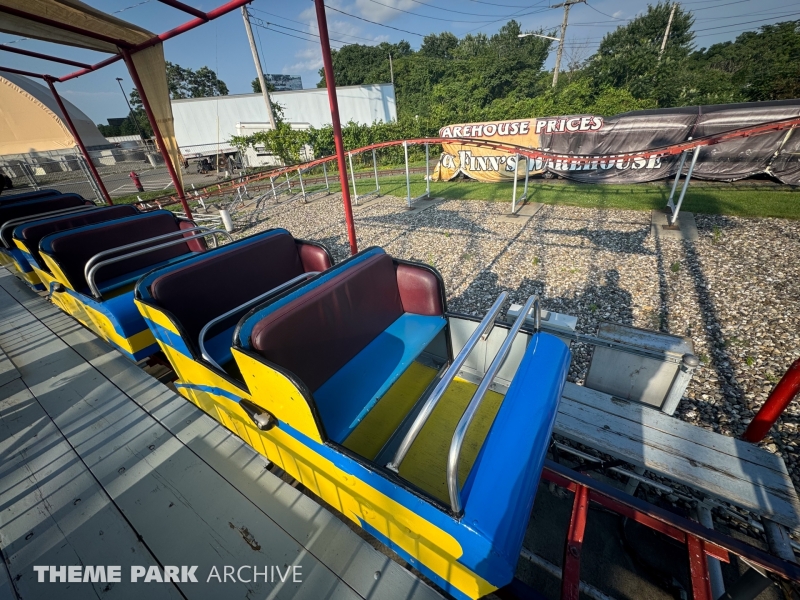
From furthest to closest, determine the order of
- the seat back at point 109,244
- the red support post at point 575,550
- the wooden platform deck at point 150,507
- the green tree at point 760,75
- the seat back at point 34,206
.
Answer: the green tree at point 760,75
the seat back at point 34,206
the seat back at point 109,244
the wooden platform deck at point 150,507
the red support post at point 575,550

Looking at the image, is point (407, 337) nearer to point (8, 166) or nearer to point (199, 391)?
point (199, 391)

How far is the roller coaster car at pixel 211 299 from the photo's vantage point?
2260 mm

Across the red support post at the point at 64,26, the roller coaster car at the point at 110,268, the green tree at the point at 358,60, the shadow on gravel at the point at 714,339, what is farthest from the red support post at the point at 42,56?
the green tree at the point at 358,60

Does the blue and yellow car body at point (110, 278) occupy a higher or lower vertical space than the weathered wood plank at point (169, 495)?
higher

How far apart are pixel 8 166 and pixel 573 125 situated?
94.0ft

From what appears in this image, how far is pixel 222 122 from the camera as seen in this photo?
81.5 ft

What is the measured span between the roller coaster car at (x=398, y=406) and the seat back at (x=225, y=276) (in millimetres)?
49

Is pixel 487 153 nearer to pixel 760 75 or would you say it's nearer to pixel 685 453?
pixel 685 453

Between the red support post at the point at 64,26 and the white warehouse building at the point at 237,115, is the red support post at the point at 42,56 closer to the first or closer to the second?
the red support post at the point at 64,26

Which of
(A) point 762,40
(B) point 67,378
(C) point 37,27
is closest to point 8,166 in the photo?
Answer: (C) point 37,27

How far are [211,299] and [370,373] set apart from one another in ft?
5.05

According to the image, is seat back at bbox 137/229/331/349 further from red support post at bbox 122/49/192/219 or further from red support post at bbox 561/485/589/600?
red support post at bbox 122/49/192/219

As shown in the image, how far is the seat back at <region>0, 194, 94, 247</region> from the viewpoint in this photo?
18.9 feet

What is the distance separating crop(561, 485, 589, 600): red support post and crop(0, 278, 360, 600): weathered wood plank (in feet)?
3.45
